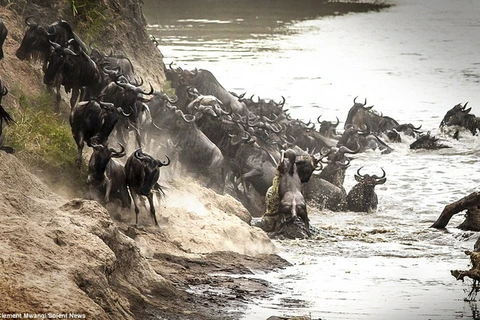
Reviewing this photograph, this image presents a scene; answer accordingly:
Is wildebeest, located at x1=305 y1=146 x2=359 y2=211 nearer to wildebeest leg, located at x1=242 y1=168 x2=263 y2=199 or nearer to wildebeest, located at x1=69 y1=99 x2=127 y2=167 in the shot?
wildebeest leg, located at x1=242 y1=168 x2=263 y2=199

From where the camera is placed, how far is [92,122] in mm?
13797

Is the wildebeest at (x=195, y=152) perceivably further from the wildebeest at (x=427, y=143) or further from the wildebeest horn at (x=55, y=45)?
the wildebeest at (x=427, y=143)

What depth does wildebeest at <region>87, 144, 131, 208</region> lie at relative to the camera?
1309cm

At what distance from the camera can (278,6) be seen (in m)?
53.8

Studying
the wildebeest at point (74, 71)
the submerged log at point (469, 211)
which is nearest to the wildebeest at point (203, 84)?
the wildebeest at point (74, 71)

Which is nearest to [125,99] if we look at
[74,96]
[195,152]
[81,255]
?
[74,96]

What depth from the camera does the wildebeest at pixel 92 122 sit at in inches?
544

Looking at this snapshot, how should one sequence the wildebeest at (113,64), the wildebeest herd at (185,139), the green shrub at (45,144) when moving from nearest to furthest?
the wildebeest herd at (185,139) → the green shrub at (45,144) → the wildebeest at (113,64)

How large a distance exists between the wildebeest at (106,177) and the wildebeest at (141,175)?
0.35 feet

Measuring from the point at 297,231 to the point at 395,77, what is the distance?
23283 millimetres

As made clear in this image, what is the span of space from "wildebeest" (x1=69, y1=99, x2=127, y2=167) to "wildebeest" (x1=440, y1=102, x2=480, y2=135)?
14.6 m

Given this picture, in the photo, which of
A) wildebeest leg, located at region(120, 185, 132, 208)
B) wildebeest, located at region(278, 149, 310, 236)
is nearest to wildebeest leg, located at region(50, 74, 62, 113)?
wildebeest leg, located at region(120, 185, 132, 208)

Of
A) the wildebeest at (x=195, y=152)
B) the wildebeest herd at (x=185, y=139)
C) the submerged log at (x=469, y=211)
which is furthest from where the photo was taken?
the wildebeest at (x=195, y=152)

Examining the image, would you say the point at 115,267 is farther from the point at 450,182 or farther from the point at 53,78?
the point at 450,182
